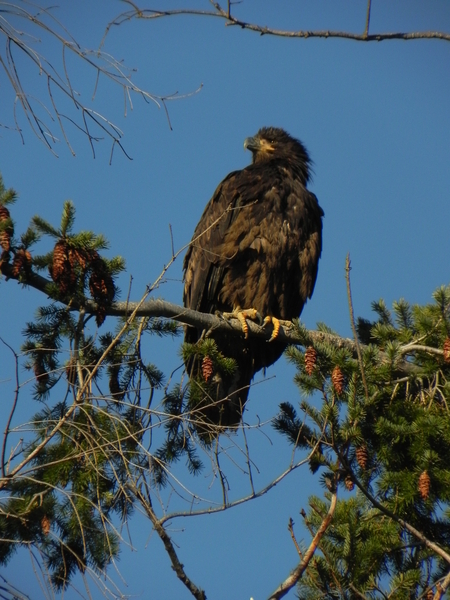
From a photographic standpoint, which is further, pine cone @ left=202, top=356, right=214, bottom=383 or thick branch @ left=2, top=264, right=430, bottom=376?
pine cone @ left=202, top=356, right=214, bottom=383

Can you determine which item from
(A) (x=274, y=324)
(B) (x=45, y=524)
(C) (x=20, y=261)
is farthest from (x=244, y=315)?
(B) (x=45, y=524)

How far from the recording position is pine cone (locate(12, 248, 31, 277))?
14.9ft

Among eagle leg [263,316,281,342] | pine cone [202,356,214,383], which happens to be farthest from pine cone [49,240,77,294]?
eagle leg [263,316,281,342]

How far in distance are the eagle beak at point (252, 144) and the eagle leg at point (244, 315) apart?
1.95 meters

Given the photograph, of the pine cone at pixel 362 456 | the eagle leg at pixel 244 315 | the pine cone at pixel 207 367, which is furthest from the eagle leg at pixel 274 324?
the pine cone at pixel 362 456

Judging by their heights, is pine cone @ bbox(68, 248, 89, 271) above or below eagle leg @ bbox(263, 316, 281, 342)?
below

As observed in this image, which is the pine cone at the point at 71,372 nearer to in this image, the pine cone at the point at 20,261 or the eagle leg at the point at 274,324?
the pine cone at the point at 20,261

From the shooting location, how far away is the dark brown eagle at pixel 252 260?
A: 21.8 ft

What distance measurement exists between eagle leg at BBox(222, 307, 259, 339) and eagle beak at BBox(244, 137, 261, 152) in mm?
1949

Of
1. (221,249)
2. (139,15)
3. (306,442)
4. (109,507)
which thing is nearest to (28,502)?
(109,507)

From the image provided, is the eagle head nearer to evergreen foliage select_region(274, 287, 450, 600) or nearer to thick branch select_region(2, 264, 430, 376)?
thick branch select_region(2, 264, 430, 376)

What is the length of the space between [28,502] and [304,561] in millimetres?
1431

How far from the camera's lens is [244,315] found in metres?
6.45

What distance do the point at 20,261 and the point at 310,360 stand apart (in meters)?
1.72
